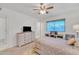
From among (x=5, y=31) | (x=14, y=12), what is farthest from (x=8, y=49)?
(x=14, y=12)

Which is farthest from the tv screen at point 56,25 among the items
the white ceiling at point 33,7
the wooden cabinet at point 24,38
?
the wooden cabinet at point 24,38

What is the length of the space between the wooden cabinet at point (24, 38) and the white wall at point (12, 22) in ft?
0.27

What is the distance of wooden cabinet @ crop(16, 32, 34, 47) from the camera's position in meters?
2.03

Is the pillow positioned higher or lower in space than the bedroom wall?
lower

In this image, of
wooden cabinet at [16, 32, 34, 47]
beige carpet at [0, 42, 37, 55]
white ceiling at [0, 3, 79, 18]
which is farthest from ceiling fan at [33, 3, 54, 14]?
beige carpet at [0, 42, 37, 55]

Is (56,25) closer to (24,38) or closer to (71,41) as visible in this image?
(71,41)

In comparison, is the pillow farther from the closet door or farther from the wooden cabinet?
the closet door

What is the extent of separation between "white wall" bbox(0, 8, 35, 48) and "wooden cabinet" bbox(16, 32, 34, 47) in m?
0.08

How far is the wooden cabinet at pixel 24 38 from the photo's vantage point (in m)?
2.03

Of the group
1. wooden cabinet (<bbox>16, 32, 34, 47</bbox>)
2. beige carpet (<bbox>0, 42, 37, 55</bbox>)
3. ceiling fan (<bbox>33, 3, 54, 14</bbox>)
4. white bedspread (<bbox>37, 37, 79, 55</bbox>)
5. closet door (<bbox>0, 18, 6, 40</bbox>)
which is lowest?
beige carpet (<bbox>0, 42, 37, 55</bbox>)

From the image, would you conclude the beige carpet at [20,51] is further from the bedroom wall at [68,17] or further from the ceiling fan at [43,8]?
the ceiling fan at [43,8]

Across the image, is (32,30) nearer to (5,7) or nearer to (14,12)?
(14,12)

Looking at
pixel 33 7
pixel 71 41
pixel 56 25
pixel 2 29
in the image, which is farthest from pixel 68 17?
pixel 2 29

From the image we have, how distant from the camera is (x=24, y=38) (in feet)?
6.81
